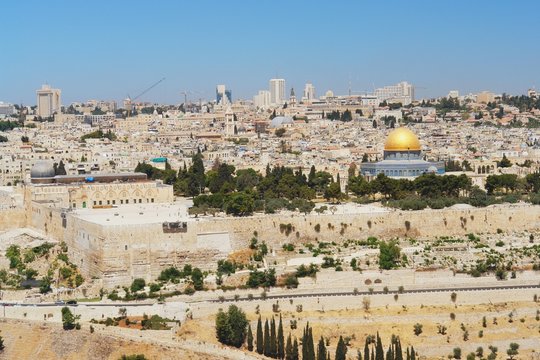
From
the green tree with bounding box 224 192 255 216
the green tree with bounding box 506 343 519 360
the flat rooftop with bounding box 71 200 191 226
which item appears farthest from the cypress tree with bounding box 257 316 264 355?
the green tree with bounding box 224 192 255 216

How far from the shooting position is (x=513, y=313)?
1219 inches

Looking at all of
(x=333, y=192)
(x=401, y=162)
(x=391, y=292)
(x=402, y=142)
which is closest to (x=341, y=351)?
(x=391, y=292)

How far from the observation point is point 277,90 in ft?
552

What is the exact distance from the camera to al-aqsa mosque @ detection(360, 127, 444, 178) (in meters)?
50.2

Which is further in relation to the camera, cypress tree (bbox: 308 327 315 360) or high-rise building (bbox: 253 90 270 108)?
high-rise building (bbox: 253 90 270 108)

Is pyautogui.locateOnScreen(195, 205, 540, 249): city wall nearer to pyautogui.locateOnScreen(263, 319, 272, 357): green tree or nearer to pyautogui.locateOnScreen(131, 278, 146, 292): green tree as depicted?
pyautogui.locateOnScreen(131, 278, 146, 292): green tree

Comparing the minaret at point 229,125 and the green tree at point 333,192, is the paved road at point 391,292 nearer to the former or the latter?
the green tree at point 333,192

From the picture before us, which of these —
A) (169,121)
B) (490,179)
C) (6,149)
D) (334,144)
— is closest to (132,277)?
(490,179)

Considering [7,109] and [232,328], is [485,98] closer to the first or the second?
[7,109]

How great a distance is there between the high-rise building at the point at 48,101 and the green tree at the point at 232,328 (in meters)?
116

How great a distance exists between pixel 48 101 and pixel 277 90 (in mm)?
38568

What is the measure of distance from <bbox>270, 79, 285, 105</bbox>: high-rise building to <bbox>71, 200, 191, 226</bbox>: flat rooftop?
125 meters

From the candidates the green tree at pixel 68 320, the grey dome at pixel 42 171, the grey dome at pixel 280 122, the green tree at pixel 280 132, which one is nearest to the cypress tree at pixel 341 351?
the green tree at pixel 68 320

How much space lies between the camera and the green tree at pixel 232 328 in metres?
28.7
